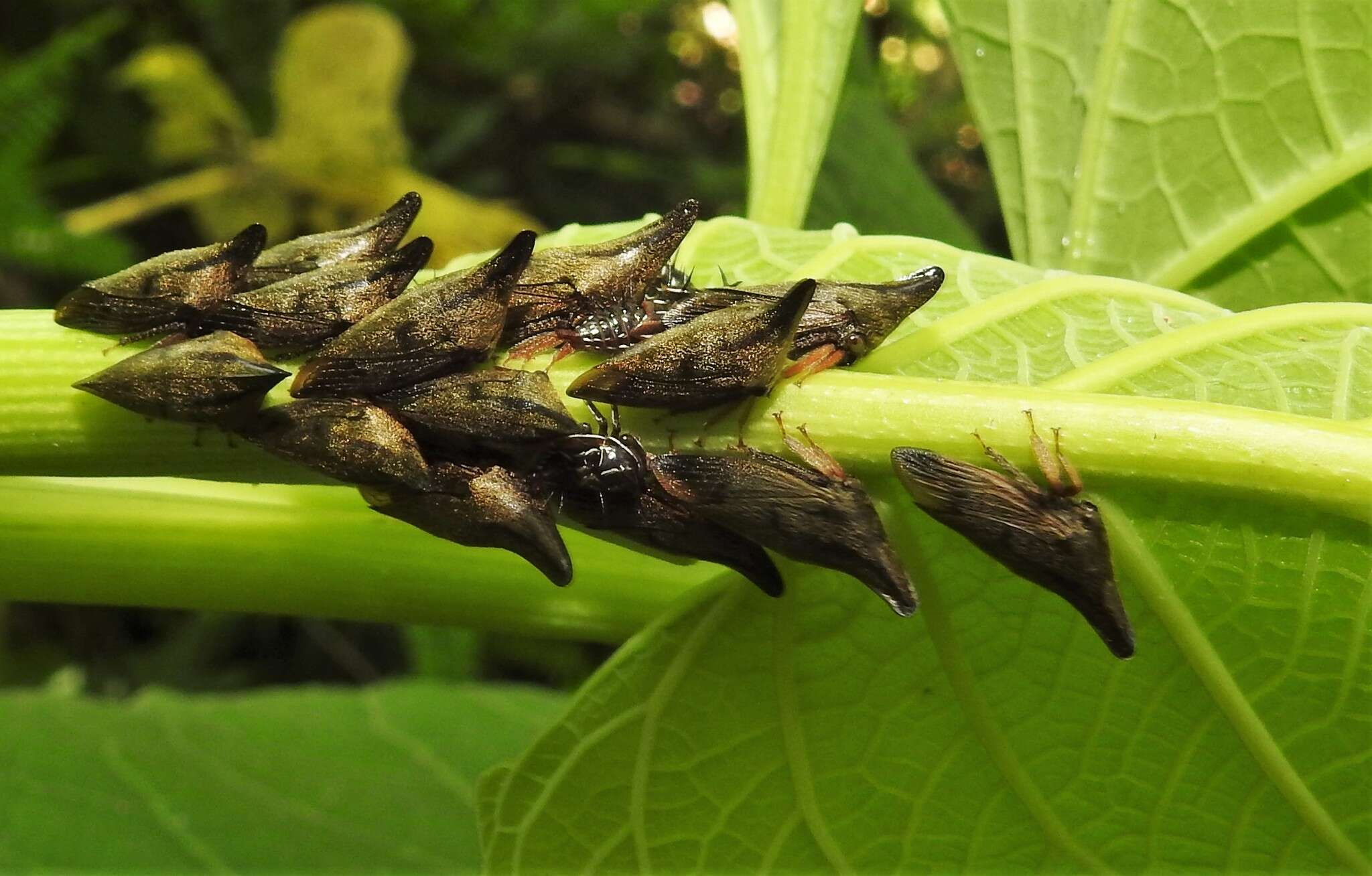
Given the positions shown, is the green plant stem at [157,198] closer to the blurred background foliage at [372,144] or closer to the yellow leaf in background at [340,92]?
the blurred background foliage at [372,144]

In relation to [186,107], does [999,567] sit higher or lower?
lower

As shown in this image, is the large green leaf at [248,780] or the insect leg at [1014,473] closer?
the insect leg at [1014,473]

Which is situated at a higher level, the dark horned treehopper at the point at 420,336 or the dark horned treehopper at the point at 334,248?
the dark horned treehopper at the point at 334,248

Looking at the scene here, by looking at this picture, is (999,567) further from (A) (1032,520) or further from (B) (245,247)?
(B) (245,247)

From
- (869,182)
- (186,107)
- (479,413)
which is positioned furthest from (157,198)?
(479,413)

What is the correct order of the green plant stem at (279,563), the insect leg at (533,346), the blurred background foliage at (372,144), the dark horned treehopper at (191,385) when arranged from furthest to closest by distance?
the blurred background foliage at (372,144) → the green plant stem at (279,563) → the insect leg at (533,346) → the dark horned treehopper at (191,385)

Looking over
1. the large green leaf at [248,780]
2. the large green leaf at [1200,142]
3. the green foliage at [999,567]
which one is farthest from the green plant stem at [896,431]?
the large green leaf at [248,780]

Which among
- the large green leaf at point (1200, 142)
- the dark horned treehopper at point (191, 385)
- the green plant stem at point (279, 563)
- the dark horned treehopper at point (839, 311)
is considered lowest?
the green plant stem at point (279, 563)

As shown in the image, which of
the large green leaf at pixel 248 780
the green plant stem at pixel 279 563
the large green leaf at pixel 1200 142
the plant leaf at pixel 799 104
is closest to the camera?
the green plant stem at pixel 279 563

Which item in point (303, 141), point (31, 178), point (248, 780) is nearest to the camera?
point (248, 780)
